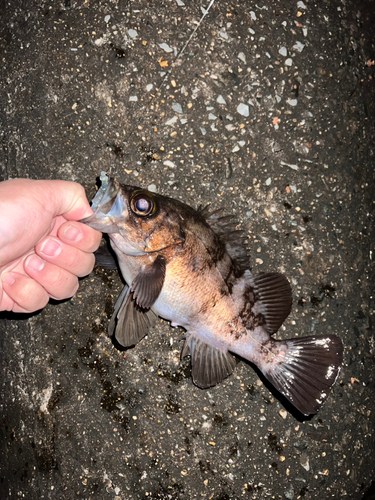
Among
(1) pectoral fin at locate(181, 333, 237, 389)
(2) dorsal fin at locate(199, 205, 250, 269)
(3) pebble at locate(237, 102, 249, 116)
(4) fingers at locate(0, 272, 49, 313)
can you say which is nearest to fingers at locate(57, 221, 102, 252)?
(4) fingers at locate(0, 272, 49, 313)

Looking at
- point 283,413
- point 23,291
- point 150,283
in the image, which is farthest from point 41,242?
point 283,413

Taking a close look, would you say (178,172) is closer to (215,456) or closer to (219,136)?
(219,136)

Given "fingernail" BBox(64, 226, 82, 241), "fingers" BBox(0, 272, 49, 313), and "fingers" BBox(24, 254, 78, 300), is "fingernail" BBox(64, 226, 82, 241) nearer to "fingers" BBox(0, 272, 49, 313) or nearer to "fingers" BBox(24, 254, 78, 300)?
"fingers" BBox(24, 254, 78, 300)

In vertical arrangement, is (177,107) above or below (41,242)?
above

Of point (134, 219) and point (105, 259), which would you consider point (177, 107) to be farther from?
point (105, 259)

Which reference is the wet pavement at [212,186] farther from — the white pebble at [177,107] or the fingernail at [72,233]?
the fingernail at [72,233]
